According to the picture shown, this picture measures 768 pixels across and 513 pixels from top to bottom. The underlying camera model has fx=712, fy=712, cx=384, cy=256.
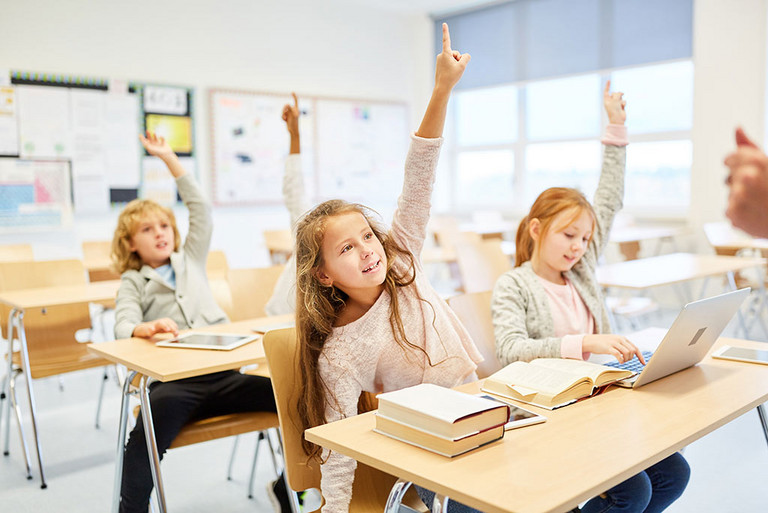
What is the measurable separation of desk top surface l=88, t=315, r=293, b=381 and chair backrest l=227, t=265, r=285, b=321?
25.5 inches

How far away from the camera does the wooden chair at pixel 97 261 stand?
4.29 m

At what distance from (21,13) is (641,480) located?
17.8 ft

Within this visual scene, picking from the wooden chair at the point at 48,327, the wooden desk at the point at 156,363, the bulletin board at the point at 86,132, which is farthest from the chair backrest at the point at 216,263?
the bulletin board at the point at 86,132

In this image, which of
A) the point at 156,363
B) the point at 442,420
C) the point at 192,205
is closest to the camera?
the point at 442,420

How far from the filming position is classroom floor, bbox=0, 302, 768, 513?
7.90 ft

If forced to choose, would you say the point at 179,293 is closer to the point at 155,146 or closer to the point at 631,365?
the point at 155,146

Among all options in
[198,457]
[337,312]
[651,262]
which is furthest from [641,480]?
[651,262]

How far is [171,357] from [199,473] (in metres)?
1.01

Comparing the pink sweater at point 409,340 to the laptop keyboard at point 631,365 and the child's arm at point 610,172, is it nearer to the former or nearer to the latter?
the laptop keyboard at point 631,365

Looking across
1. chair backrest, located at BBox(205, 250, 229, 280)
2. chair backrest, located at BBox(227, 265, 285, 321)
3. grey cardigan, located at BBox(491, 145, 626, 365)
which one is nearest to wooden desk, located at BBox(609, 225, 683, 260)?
chair backrest, located at BBox(205, 250, 229, 280)

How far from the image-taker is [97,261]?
440 centimetres

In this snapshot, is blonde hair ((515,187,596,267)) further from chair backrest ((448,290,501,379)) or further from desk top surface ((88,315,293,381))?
desk top surface ((88,315,293,381))

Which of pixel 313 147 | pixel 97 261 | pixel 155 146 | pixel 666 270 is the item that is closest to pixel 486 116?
pixel 313 147

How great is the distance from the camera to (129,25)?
580cm
